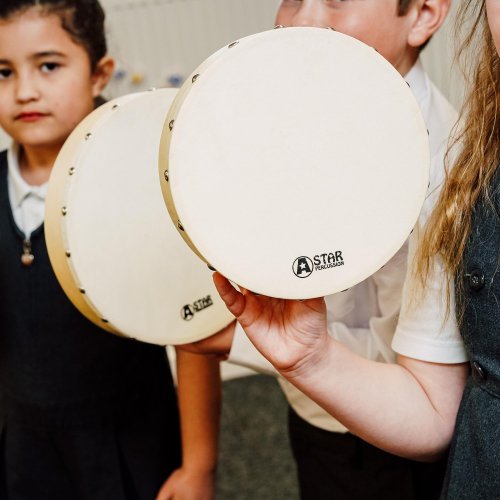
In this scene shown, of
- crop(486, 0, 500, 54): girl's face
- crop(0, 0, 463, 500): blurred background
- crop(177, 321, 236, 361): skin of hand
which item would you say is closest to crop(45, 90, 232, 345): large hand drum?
crop(177, 321, 236, 361): skin of hand

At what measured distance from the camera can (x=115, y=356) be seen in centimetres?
138

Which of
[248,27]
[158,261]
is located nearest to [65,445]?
[158,261]

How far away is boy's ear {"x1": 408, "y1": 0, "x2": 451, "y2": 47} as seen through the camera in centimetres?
119

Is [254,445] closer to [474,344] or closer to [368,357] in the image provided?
[368,357]

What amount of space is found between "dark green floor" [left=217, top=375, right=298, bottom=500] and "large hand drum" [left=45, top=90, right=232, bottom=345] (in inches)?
53.0

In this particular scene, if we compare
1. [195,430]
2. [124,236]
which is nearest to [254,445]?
[195,430]

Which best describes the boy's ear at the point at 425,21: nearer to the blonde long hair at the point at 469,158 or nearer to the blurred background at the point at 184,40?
the blonde long hair at the point at 469,158

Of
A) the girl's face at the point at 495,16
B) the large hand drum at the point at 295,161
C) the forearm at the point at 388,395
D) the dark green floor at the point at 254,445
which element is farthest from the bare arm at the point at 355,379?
the dark green floor at the point at 254,445

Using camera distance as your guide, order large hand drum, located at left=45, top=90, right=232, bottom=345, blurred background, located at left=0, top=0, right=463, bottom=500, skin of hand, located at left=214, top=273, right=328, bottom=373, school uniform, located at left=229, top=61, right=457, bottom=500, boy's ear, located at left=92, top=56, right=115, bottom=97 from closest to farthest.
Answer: skin of hand, located at left=214, top=273, right=328, bottom=373
large hand drum, located at left=45, top=90, right=232, bottom=345
school uniform, located at left=229, top=61, right=457, bottom=500
boy's ear, located at left=92, top=56, right=115, bottom=97
blurred background, located at left=0, top=0, right=463, bottom=500

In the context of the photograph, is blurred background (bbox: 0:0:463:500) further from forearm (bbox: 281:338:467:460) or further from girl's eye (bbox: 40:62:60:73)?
forearm (bbox: 281:338:467:460)

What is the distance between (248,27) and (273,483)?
5.31ft

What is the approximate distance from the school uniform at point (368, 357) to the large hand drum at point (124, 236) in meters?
0.13

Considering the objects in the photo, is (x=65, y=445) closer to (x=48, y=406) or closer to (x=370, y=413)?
(x=48, y=406)

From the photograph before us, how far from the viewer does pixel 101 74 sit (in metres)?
1.45
